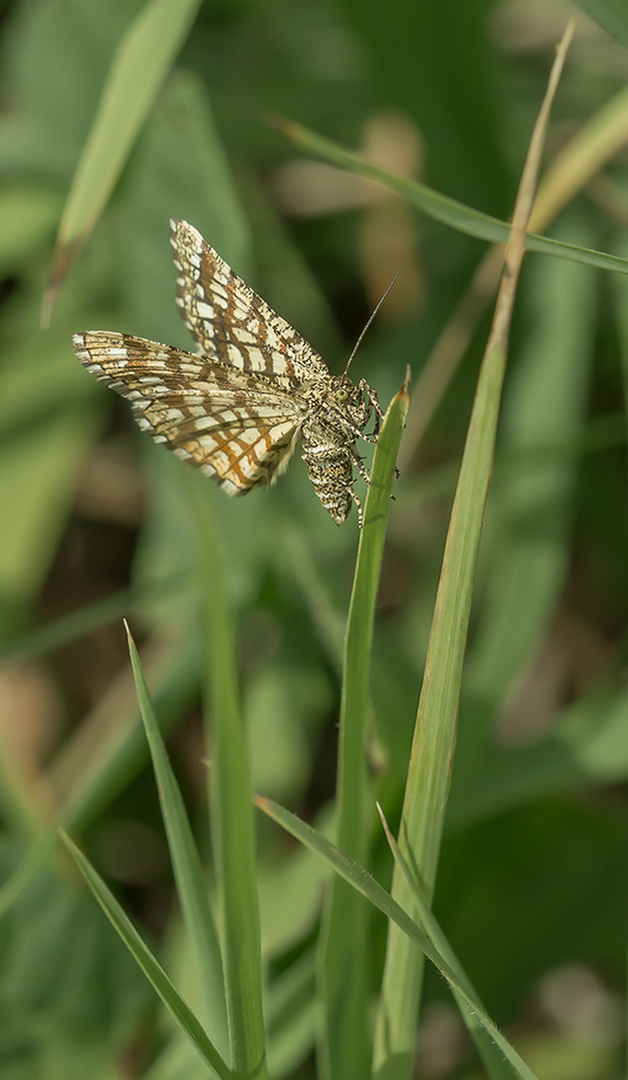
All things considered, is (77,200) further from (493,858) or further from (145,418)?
(493,858)

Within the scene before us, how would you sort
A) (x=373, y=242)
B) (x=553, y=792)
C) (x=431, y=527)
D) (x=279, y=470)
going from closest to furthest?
1. (x=279, y=470)
2. (x=553, y=792)
3. (x=431, y=527)
4. (x=373, y=242)

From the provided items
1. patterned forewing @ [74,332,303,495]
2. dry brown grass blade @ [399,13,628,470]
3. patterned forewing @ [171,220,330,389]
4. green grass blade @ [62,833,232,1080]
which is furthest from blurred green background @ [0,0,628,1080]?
green grass blade @ [62,833,232,1080]

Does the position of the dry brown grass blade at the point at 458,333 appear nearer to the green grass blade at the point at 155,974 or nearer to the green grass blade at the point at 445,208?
the green grass blade at the point at 445,208

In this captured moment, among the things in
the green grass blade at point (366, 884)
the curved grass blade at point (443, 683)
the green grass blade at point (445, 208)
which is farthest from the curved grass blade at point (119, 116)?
the green grass blade at point (366, 884)

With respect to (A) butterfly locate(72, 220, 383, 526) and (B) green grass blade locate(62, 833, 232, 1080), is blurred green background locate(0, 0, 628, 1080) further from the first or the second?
(B) green grass blade locate(62, 833, 232, 1080)

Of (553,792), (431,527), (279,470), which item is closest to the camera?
(279,470)

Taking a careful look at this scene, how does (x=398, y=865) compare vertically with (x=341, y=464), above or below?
below

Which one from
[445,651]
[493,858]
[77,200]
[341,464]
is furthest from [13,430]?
[445,651]
